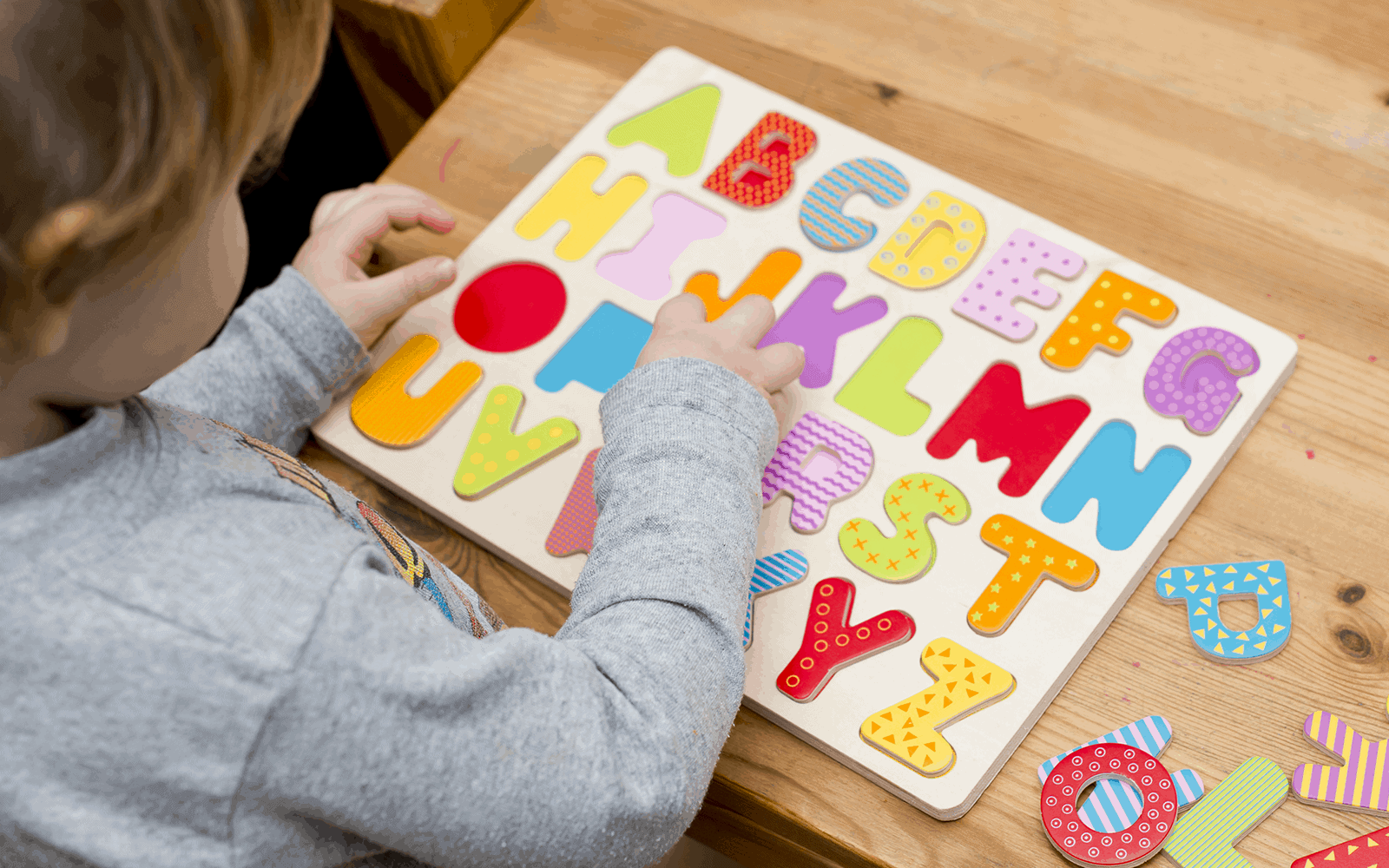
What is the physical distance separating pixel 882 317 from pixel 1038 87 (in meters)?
0.25

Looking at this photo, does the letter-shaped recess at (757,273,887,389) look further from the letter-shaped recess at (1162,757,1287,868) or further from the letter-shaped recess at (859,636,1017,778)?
the letter-shaped recess at (1162,757,1287,868)

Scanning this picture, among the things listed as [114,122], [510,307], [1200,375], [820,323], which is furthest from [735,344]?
[114,122]

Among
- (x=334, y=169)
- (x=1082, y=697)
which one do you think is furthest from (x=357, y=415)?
(x=334, y=169)

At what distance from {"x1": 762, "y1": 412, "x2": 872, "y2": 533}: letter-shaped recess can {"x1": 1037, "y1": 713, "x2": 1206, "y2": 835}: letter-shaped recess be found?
0.20 m

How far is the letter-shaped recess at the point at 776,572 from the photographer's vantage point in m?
0.64

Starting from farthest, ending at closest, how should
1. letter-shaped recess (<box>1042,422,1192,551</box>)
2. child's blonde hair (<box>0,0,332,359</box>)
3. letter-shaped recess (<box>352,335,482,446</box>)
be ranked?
letter-shaped recess (<box>352,335,482,446</box>), letter-shaped recess (<box>1042,422,1192,551</box>), child's blonde hair (<box>0,0,332,359</box>)

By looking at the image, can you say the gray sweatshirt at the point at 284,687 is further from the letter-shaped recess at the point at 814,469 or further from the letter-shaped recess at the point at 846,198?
the letter-shaped recess at the point at 846,198

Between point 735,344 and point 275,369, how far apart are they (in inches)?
12.6

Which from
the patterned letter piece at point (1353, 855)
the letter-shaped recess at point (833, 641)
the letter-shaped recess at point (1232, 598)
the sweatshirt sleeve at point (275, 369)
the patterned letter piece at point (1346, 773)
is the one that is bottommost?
the sweatshirt sleeve at point (275, 369)

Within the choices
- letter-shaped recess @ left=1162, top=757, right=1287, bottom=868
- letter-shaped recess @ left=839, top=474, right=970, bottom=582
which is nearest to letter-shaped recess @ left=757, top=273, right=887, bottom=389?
letter-shaped recess @ left=839, top=474, right=970, bottom=582

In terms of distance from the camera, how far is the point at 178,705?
0.41 meters

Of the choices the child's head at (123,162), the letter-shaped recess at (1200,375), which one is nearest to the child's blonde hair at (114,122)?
the child's head at (123,162)

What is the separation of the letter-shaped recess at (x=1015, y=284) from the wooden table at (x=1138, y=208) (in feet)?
0.15

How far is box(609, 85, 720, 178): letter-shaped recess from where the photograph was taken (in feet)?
2.70
